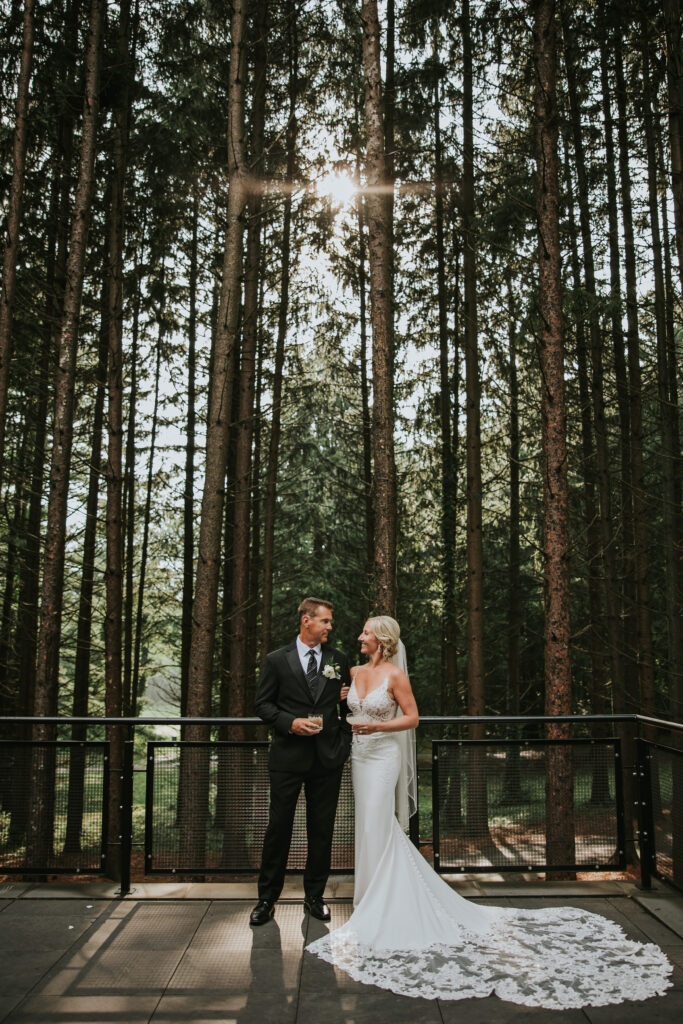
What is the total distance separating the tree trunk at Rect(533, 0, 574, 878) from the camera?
8.62 m

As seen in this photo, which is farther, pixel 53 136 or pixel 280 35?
pixel 280 35

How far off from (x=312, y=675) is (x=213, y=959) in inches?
70.9

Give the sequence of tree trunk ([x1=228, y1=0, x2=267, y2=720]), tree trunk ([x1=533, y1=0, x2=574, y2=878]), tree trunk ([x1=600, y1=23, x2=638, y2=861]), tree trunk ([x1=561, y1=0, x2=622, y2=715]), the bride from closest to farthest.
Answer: the bride, tree trunk ([x1=533, y1=0, x2=574, y2=878]), tree trunk ([x1=228, y1=0, x2=267, y2=720]), tree trunk ([x1=561, y1=0, x2=622, y2=715]), tree trunk ([x1=600, y1=23, x2=638, y2=861])

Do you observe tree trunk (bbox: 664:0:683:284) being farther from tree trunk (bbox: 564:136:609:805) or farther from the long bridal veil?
the long bridal veil

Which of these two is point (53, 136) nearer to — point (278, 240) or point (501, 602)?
point (278, 240)

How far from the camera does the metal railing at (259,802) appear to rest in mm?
6137

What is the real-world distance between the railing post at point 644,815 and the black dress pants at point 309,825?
240cm

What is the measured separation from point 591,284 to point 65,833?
13.4 meters

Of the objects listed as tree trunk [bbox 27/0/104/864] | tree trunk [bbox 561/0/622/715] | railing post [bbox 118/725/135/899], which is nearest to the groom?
railing post [bbox 118/725/135/899]

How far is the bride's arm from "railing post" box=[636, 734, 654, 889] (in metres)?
2.03

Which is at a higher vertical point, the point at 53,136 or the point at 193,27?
the point at 193,27

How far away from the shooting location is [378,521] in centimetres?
885

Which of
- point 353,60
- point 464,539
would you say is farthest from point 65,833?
point 353,60

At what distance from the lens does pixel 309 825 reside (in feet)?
18.2
